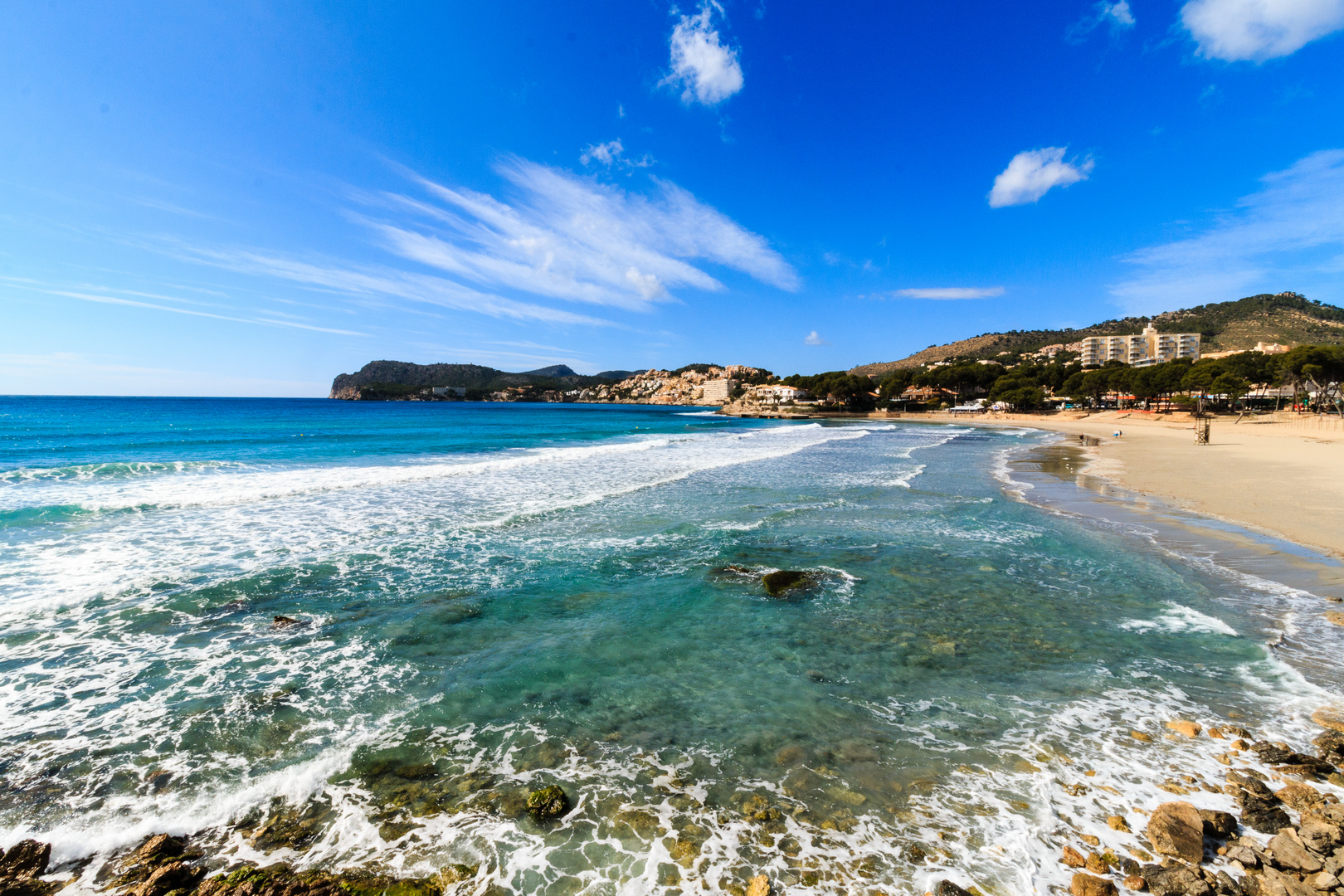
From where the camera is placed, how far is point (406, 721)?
5113 mm

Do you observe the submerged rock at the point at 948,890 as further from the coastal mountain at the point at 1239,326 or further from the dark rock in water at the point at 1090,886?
the coastal mountain at the point at 1239,326

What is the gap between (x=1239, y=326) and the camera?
468 ft

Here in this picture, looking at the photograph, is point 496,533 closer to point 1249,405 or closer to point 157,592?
point 157,592

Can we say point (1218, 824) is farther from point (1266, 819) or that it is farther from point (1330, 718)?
point (1330, 718)

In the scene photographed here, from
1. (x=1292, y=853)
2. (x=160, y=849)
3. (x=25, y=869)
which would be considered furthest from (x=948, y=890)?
(x=25, y=869)

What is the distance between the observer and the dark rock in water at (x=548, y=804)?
396 cm

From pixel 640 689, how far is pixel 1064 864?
146 inches

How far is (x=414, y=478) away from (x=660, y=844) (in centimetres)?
1949

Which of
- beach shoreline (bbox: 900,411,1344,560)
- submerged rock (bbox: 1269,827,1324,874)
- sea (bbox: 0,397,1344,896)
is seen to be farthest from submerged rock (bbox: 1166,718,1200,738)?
beach shoreline (bbox: 900,411,1344,560)

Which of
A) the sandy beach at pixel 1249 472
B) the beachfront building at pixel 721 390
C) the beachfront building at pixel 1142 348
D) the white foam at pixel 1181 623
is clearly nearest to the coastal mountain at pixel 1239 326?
the beachfront building at pixel 1142 348

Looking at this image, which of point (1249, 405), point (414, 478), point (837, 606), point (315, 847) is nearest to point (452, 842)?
point (315, 847)

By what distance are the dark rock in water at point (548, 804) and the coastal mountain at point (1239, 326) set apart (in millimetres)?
158242

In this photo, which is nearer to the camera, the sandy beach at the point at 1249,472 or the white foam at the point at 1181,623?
the white foam at the point at 1181,623

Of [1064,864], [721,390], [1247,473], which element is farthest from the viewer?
[721,390]
